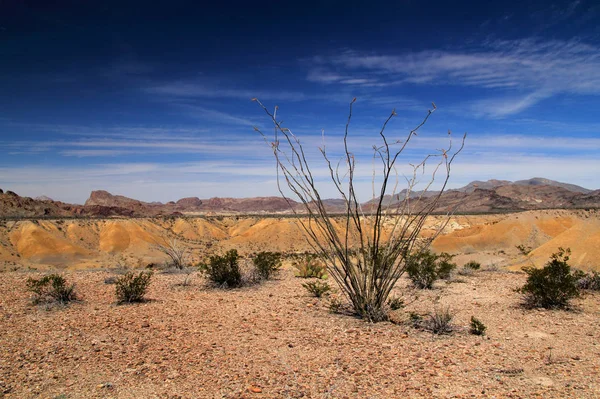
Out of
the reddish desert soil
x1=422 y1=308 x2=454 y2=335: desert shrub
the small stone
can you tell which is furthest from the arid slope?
the small stone

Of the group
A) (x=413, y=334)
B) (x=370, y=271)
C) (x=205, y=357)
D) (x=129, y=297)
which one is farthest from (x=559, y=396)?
(x=129, y=297)

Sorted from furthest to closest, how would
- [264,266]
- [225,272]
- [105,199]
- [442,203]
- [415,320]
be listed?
[105,199] < [442,203] < [264,266] < [225,272] < [415,320]

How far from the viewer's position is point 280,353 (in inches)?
209

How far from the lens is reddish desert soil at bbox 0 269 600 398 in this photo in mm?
4227

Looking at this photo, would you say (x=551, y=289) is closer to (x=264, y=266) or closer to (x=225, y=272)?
(x=264, y=266)

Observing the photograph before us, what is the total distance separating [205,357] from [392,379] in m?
2.36

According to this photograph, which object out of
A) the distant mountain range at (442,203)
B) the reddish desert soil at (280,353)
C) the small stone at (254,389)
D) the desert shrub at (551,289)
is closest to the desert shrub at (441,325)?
the reddish desert soil at (280,353)

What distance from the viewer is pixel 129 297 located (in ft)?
26.6

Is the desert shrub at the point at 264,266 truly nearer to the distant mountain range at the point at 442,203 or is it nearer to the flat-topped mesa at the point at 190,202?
the distant mountain range at the point at 442,203

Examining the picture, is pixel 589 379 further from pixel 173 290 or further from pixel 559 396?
pixel 173 290

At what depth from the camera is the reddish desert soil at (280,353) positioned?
4.23 m

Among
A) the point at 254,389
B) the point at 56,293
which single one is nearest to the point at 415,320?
the point at 254,389

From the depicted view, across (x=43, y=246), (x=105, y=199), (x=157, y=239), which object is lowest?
(x=43, y=246)

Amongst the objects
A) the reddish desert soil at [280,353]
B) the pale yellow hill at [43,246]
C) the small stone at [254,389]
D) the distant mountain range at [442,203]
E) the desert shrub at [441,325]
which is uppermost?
the distant mountain range at [442,203]
